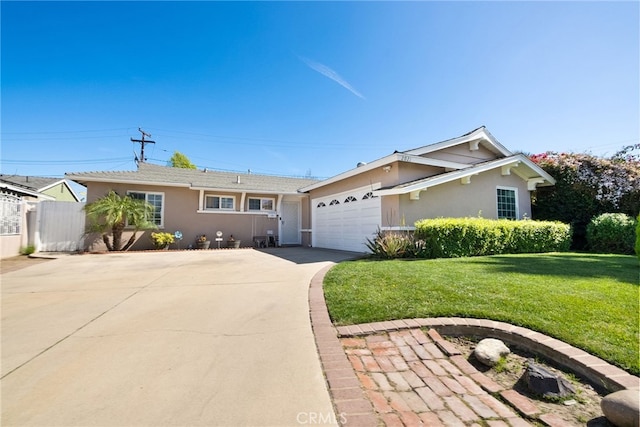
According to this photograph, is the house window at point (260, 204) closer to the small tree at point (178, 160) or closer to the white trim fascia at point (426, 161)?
the white trim fascia at point (426, 161)

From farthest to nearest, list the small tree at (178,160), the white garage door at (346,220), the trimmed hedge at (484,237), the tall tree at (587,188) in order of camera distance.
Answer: the small tree at (178,160) → the tall tree at (587,188) → the white garage door at (346,220) → the trimmed hedge at (484,237)

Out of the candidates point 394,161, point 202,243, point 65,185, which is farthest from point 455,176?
point 65,185

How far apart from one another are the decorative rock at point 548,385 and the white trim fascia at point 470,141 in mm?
8378

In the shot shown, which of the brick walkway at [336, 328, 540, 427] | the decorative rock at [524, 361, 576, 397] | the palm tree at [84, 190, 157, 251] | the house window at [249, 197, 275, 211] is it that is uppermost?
the house window at [249, 197, 275, 211]

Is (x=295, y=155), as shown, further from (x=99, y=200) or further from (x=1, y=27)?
(x=1, y=27)

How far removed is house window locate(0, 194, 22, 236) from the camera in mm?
Result: 9320

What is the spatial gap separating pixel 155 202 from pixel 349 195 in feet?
30.7

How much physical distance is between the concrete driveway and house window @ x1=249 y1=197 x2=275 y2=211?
9930 mm

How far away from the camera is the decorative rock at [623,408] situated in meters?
1.65

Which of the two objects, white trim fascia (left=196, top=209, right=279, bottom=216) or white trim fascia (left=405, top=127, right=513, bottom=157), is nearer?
white trim fascia (left=405, top=127, right=513, bottom=157)

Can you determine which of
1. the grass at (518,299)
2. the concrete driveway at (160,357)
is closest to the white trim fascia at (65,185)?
the concrete driveway at (160,357)

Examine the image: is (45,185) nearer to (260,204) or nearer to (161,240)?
(161,240)

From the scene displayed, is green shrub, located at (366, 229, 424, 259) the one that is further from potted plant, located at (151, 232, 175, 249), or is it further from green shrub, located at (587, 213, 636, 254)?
potted plant, located at (151, 232, 175, 249)

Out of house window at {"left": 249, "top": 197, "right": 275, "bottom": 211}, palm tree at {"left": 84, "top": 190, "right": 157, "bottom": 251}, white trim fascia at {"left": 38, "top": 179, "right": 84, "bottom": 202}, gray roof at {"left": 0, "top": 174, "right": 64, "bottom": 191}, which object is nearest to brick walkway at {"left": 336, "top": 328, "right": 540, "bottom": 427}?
palm tree at {"left": 84, "top": 190, "right": 157, "bottom": 251}
